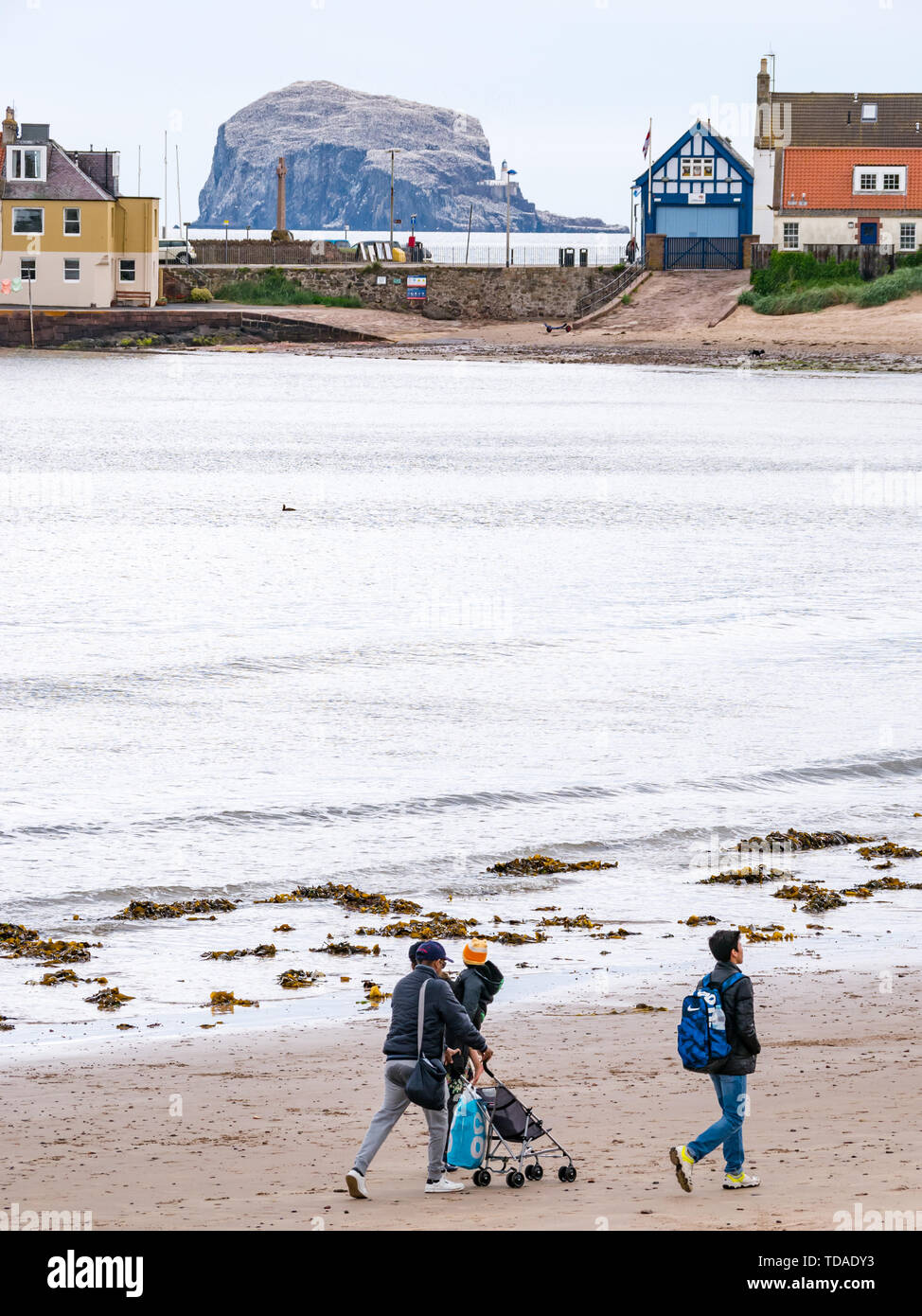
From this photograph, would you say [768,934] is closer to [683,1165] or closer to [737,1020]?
[737,1020]

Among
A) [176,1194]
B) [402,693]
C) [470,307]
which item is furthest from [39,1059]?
[470,307]

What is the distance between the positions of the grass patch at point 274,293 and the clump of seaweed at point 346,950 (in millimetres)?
96105

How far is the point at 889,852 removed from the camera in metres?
17.1

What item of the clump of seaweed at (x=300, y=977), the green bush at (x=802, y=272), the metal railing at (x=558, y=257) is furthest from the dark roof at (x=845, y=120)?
the clump of seaweed at (x=300, y=977)

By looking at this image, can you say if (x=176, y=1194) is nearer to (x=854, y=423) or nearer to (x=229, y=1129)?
(x=229, y=1129)

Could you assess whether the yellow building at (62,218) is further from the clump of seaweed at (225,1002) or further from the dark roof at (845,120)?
the clump of seaweed at (225,1002)

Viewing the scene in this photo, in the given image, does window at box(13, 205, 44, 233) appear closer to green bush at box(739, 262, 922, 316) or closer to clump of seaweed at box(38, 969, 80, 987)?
green bush at box(739, 262, 922, 316)

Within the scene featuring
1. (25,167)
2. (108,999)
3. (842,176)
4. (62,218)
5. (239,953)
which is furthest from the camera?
(62,218)

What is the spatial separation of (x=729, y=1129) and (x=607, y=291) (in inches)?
3879

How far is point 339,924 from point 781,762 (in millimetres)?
8079

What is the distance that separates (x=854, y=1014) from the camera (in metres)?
12.1

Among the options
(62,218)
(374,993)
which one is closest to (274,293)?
(62,218)

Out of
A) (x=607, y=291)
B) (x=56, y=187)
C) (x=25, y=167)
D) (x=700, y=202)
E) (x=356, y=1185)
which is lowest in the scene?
(x=356, y=1185)

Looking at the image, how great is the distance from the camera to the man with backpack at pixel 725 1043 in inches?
342
